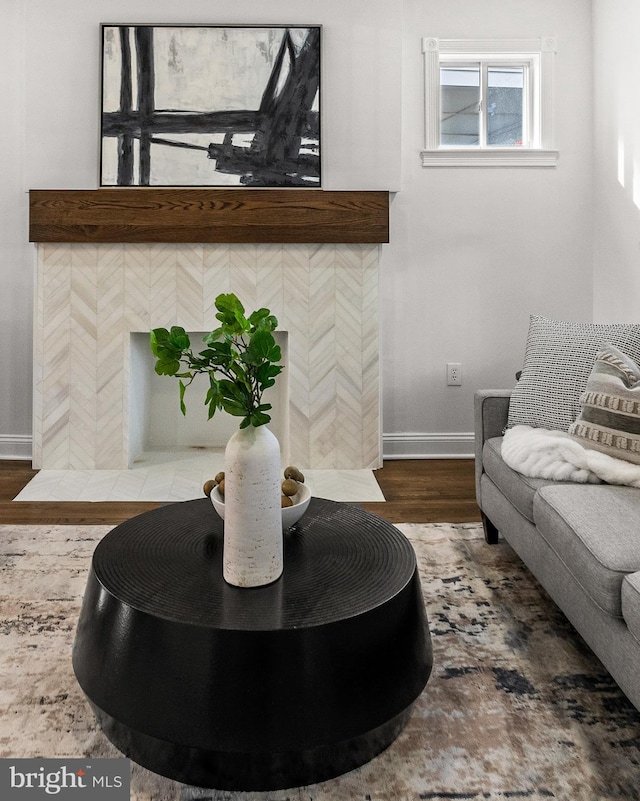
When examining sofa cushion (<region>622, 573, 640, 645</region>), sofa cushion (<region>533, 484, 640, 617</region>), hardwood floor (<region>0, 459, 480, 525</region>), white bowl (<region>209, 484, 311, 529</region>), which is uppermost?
white bowl (<region>209, 484, 311, 529</region>)

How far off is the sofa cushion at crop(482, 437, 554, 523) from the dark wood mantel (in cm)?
156

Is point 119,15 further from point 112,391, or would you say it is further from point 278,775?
point 278,775

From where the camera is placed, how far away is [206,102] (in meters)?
3.41

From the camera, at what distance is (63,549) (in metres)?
2.33

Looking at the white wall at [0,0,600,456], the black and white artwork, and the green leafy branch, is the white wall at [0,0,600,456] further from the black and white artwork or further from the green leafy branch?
the green leafy branch

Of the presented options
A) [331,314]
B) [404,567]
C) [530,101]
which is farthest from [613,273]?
[404,567]

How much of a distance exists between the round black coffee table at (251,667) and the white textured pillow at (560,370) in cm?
115

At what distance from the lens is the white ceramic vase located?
121 cm

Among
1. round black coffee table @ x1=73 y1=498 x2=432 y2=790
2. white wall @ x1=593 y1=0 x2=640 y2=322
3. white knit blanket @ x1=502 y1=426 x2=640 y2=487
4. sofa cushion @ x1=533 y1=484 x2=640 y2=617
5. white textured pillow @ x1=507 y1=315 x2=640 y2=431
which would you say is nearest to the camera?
round black coffee table @ x1=73 y1=498 x2=432 y2=790

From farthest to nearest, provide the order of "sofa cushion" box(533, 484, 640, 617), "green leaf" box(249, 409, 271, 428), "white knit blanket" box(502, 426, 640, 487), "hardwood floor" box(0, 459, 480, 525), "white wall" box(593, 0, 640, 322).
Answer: "white wall" box(593, 0, 640, 322) → "hardwood floor" box(0, 459, 480, 525) → "white knit blanket" box(502, 426, 640, 487) → "sofa cushion" box(533, 484, 640, 617) → "green leaf" box(249, 409, 271, 428)

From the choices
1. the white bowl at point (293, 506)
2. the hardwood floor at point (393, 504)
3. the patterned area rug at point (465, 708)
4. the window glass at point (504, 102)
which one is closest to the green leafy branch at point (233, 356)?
the white bowl at point (293, 506)

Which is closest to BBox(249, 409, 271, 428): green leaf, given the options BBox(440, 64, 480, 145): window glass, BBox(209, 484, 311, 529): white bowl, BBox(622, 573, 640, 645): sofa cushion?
BBox(209, 484, 311, 529): white bowl

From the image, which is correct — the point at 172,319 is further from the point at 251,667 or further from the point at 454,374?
the point at 251,667

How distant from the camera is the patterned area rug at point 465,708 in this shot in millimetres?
1188
